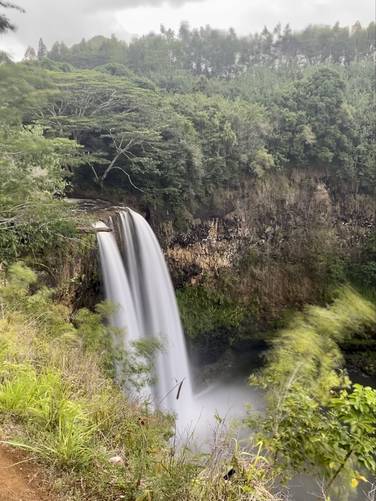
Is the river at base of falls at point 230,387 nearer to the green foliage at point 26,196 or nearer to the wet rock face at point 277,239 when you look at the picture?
the wet rock face at point 277,239

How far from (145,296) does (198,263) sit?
171 inches

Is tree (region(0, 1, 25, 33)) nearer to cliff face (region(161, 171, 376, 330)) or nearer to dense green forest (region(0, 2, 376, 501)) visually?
dense green forest (region(0, 2, 376, 501))

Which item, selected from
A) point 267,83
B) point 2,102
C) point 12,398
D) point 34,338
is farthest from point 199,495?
point 267,83

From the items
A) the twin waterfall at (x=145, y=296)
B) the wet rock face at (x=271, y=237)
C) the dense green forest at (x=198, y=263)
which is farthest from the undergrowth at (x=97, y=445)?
the wet rock face at (x=271, y=237)

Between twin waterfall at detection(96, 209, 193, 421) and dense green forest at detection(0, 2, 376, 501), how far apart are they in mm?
706

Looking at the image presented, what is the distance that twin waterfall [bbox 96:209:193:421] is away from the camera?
10.6 m

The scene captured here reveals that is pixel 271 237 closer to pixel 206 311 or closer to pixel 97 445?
pixel 206 311

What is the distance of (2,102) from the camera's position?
11.8 m


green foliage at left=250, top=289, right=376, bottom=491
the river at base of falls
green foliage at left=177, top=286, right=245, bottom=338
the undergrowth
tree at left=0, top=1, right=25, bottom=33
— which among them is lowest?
the river at base of falls

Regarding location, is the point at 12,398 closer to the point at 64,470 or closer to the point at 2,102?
the point at 64,470

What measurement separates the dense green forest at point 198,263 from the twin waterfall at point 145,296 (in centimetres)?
71

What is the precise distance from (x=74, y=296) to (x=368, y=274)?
46.4 feet

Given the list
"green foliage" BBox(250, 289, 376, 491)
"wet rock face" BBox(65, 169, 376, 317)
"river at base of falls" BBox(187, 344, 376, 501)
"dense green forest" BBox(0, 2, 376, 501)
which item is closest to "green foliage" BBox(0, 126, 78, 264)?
"dense green forest" BBox(0, 2, 376, 501)

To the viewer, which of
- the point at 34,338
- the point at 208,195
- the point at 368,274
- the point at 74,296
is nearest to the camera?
the point at 34,338
